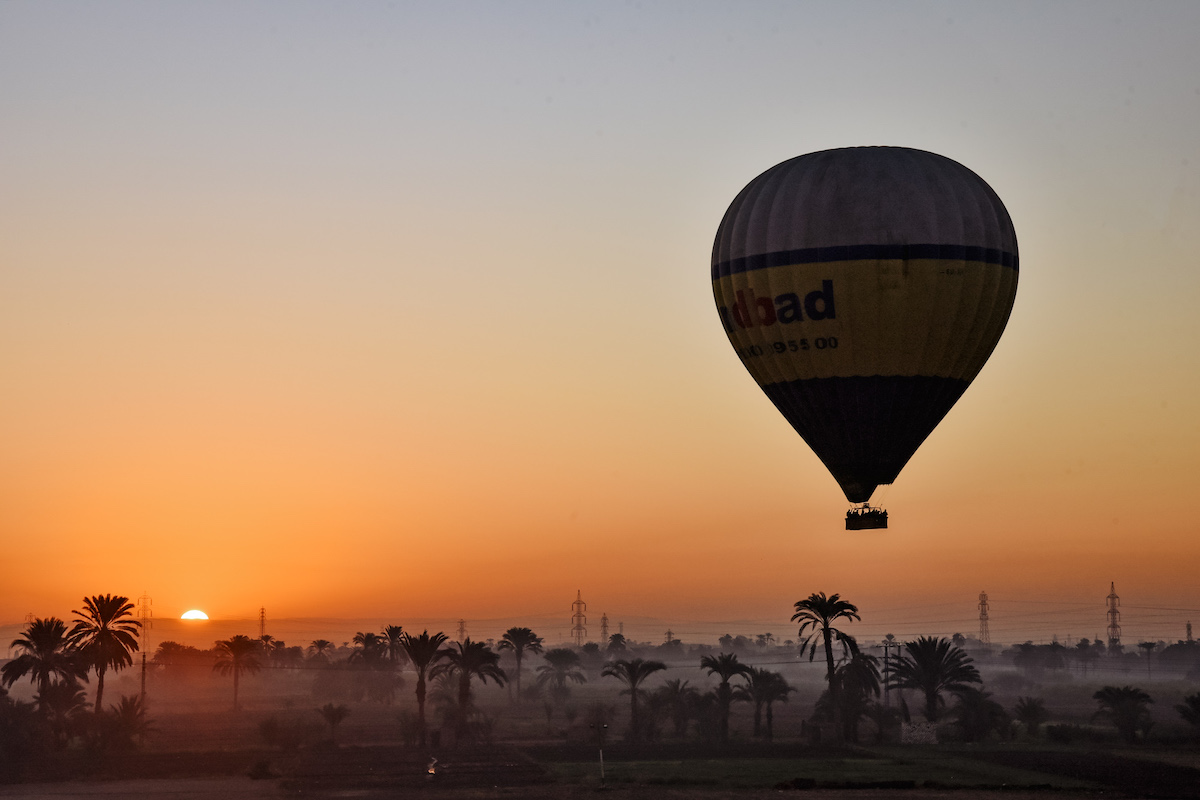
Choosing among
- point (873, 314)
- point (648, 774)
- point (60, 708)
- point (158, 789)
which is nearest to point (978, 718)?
point (648, 774)

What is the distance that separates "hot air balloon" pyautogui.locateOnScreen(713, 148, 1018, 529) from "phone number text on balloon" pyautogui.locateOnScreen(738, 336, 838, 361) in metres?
0.04

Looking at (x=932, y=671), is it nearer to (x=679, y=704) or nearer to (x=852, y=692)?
(x=852, y=692)

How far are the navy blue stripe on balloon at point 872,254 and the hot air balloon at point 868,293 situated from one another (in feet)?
A: 0.10

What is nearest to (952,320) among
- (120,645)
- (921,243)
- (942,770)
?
(921,243)

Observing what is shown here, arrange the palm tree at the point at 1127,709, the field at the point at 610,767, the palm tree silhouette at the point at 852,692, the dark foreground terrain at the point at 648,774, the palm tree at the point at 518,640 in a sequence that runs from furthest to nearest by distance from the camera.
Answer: the palm tree at the point at 518,640
the palm tree silhouette at the point at 852,692
the palm tree at the point at 1127,709
the field at the point at 610,767
the dark foreground terrain at the point at 648,774

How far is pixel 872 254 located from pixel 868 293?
115 centimetres

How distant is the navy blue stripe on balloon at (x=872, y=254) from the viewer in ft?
126

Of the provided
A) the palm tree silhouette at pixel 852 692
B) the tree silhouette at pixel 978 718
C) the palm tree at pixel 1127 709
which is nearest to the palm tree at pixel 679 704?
the palm tree silhouette at pixel 852 692

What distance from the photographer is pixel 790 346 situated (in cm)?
4006

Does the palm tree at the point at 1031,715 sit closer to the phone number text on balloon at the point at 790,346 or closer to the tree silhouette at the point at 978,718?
the tree silhouette at the point at 978,718

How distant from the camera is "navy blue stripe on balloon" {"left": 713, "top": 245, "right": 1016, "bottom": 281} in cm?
3838

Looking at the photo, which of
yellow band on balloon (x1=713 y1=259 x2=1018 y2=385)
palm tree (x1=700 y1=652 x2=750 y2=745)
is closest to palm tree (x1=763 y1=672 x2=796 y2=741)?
palm tree (x1=700 y1=652 x2=750 y2=745)

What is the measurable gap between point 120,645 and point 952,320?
74140 mm

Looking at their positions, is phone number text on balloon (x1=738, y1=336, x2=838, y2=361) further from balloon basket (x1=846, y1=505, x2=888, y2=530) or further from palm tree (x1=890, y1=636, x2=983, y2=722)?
palm tree (x1=890, y1=636, x2=983, y2=722)
